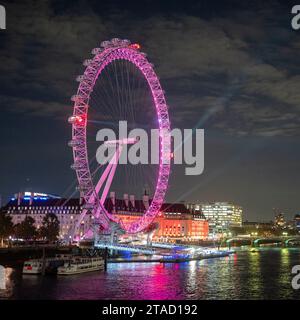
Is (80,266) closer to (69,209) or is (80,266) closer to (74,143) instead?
(74,143)

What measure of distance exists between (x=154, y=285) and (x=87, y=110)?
19618 mm

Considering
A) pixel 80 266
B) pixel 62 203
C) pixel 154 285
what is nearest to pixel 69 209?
pixel 62 203

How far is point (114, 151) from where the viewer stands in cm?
5709

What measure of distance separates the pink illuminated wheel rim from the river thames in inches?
371

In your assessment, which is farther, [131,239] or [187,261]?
[131,239]

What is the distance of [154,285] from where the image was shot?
121 ft

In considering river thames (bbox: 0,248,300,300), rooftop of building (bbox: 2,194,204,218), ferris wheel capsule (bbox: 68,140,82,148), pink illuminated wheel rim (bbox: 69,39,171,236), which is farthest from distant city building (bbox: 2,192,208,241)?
river thames (bbox: 0,248,300,300)

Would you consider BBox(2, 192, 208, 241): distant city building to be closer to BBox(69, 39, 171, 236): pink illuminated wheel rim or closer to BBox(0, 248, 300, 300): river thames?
BBox(69, 39, 171, 236): pink illuminated wheel rim

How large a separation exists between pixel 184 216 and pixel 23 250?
96.1 metres

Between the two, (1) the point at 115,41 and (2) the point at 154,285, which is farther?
(1) the point at 115,41

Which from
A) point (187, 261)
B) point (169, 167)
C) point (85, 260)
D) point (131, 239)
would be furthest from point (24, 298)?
point (131, 239)

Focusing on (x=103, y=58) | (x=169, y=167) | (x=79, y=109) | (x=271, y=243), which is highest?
(x=103, y=58)

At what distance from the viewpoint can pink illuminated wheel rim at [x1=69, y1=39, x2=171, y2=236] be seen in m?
50.2

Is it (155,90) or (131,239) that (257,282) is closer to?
(155,90)
